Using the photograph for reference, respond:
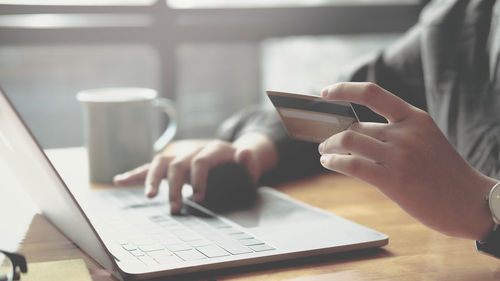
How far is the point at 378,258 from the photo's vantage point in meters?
0.63

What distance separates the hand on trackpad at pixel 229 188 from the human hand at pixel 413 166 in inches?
9.0

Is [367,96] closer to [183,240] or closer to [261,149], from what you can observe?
[183,240]

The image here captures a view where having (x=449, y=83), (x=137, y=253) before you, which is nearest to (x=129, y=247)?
(x=137, y=253)

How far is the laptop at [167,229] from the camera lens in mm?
565

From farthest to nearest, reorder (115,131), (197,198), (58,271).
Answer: (115,131) < (197,198) < (58,271)

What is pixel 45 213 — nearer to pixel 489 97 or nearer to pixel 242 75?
pixel 489 97

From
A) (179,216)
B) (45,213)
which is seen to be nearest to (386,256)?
(179,216)

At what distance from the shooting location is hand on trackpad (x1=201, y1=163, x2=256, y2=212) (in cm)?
83

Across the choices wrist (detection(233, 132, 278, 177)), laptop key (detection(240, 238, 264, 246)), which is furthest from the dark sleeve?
laptop key (detection(240, 238, 264, 246))

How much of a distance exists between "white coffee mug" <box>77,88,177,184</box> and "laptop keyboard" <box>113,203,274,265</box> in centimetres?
24

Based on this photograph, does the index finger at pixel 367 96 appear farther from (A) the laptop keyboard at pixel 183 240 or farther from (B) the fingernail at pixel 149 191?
(B) the fingernail at pixel 149 191

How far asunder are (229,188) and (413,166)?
12.7 inches

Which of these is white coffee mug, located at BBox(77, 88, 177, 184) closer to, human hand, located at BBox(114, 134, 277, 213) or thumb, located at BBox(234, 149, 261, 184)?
human hand, located at BBox(114, 134, 277, 213)

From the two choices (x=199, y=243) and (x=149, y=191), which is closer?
(x=199, y=243)
